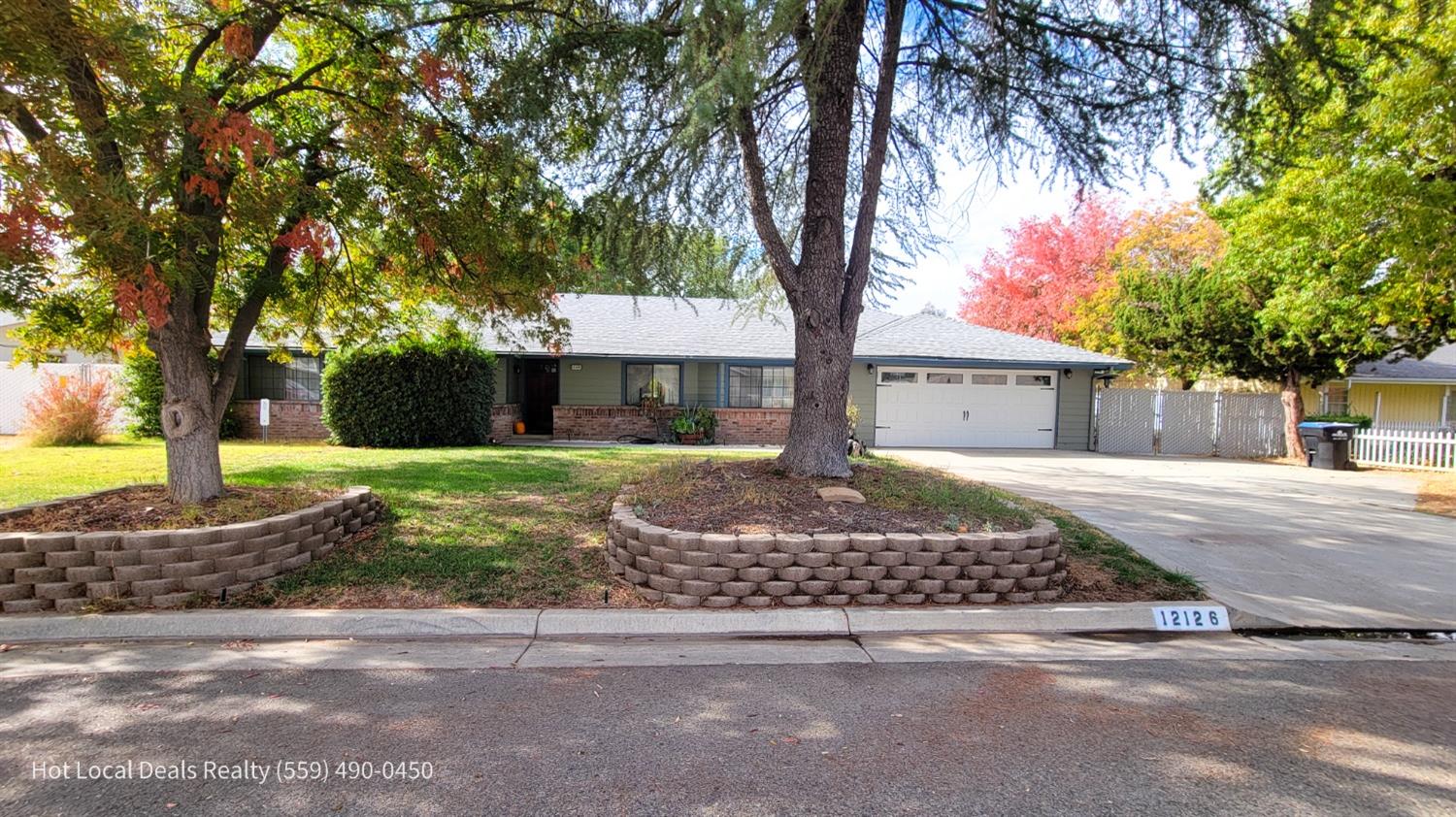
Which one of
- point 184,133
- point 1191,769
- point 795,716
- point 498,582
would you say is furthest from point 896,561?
point 184,133

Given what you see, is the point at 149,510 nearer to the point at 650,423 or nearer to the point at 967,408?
the point at 650,423

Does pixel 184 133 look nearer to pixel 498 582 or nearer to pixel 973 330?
pixel 498 582

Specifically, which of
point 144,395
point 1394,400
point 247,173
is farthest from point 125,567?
point 1394,400

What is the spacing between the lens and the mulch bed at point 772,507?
18.3ft

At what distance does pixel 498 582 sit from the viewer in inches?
214

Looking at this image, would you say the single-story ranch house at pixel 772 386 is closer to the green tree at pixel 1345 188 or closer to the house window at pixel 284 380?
the house window at pixel 284 380

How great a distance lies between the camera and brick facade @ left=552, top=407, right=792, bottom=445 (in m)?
17.5

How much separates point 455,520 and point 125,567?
2697mm

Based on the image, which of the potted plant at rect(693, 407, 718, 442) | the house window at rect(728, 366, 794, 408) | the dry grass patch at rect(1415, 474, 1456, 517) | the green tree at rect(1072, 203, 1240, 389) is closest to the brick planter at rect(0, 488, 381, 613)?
the potted plant at rect(693, 407, 718, 442)

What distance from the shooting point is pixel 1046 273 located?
96.6 ft

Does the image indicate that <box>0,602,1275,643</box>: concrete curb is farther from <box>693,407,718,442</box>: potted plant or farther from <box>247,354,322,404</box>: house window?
<box>247,354,322,404</box>: house window

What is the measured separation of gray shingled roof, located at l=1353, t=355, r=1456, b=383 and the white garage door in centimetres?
1120

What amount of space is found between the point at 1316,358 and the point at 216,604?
71.7 feet


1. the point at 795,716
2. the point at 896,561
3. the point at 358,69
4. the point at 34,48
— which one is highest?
the point at 358,69
